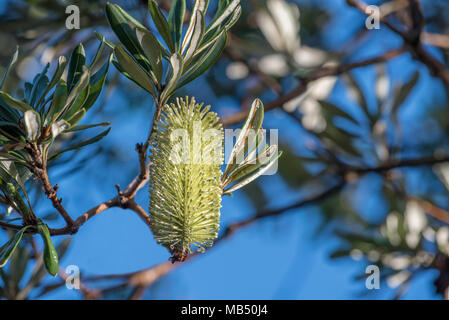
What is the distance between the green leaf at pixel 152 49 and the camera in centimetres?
37

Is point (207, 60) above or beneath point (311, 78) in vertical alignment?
beneath

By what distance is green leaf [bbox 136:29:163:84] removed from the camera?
0.37 meters

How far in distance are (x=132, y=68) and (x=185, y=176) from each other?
3.8 inches

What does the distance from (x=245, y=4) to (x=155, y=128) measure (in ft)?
2.97

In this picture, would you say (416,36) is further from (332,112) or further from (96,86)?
(96,86)

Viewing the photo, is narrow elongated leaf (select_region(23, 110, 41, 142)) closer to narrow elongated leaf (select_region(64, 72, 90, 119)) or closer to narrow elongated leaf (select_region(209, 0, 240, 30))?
narrow elongated leaf (select_region(64, 72, 90, 119))

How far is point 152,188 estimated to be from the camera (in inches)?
16.1

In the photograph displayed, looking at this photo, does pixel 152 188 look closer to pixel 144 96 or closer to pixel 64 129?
pixel 64 129

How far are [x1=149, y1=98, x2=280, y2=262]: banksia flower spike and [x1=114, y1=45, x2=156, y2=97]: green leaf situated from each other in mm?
25

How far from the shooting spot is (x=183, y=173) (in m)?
0.40

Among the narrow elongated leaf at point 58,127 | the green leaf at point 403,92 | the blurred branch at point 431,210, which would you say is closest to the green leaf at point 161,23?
the narrow elongated leaf at point 58,127

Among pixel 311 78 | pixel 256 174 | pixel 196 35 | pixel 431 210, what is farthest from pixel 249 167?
A: pixel 431 210
